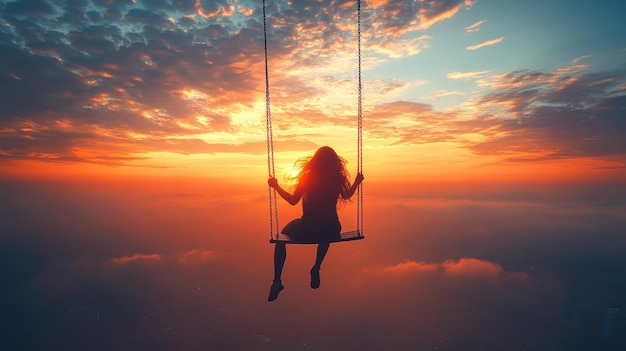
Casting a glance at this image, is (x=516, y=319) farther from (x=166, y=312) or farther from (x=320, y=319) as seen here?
(x=166, y=312)

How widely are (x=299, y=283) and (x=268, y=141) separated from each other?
117 meters

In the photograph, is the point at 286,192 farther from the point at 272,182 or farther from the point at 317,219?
the point at 317,219

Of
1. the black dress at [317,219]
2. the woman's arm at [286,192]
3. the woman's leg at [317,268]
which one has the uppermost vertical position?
the woman's arm at [286,192]

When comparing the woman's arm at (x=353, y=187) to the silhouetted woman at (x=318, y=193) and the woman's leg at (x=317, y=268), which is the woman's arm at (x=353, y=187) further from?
the woman's leg at (x=317, y=268)

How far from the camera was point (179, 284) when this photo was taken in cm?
11525

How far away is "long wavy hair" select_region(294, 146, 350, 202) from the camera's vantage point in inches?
205

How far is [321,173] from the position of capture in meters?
5.21

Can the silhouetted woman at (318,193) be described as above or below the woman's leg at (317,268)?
above

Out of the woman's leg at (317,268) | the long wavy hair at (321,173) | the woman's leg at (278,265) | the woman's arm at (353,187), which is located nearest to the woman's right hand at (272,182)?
the long wavy hair at (321,173)

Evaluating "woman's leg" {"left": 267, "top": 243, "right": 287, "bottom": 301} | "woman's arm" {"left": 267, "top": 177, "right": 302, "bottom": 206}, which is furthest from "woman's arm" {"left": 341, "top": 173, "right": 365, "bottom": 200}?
"woman's leg" {"left": 267, "top": 243, "right": 287, "bottom": 301}

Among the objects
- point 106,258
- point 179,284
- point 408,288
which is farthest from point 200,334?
point 106,258

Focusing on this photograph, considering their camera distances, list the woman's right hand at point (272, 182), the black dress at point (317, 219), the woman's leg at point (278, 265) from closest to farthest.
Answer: the black dress at point (317, 219)
the woman's right hand at point (272, 182)
the woman's leg at point (278, 265)

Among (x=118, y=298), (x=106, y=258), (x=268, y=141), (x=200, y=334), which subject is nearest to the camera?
(x=268, y=141)

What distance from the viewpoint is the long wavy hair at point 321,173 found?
521 centimetres
